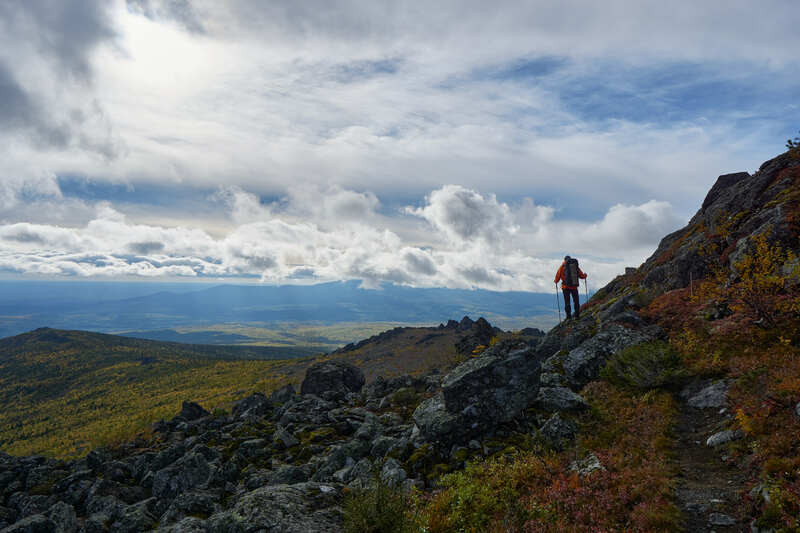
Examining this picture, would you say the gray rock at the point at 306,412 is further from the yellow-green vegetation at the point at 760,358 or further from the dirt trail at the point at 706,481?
the yellow-green vegetation at the point at 760,358

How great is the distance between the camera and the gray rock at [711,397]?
12711 mm

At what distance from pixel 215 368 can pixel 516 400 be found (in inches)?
6602

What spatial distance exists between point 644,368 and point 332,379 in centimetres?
2721

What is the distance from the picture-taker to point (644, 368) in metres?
15.5

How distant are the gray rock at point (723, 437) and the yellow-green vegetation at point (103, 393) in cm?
7682

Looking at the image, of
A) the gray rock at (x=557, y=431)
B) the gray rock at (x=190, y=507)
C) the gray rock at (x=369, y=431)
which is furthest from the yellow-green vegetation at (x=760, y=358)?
the gray rock at (x=190, y=507)

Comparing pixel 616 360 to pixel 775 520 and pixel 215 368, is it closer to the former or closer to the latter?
pixel 775 520

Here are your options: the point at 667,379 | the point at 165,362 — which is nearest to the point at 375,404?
the point at 667,379

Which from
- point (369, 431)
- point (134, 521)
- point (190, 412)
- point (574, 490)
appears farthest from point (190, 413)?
point (574, 490)

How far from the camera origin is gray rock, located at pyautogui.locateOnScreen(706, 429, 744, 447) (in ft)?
33.3

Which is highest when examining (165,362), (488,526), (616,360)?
(616,360)

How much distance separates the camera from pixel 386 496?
785 cm

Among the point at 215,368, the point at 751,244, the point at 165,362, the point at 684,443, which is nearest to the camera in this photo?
the point at 684,443

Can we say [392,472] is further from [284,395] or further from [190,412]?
[190,412]
